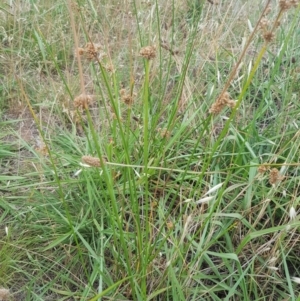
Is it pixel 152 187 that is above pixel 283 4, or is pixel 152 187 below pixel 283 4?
below

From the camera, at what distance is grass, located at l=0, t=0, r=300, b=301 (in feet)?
3.31

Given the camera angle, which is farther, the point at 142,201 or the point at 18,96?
the point at 18,96

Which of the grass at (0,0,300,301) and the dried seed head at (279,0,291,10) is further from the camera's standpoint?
the grass at (0,0,300,301)

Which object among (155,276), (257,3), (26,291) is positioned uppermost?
(257,3)

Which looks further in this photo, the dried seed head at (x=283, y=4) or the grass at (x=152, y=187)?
the grass at (x=152, y=187)

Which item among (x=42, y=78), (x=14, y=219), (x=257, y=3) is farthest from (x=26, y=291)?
(x=257, y=3)

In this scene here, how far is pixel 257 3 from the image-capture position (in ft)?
7.34

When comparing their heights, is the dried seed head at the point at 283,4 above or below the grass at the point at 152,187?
above

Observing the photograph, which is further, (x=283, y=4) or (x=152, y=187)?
(x=152, y=187)

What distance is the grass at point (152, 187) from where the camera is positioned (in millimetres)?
1008

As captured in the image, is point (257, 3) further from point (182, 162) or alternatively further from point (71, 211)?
point (71, 211)

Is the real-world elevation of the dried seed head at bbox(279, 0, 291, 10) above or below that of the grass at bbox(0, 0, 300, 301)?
above

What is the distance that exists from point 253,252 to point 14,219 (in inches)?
27.6

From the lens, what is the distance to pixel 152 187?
133cm
